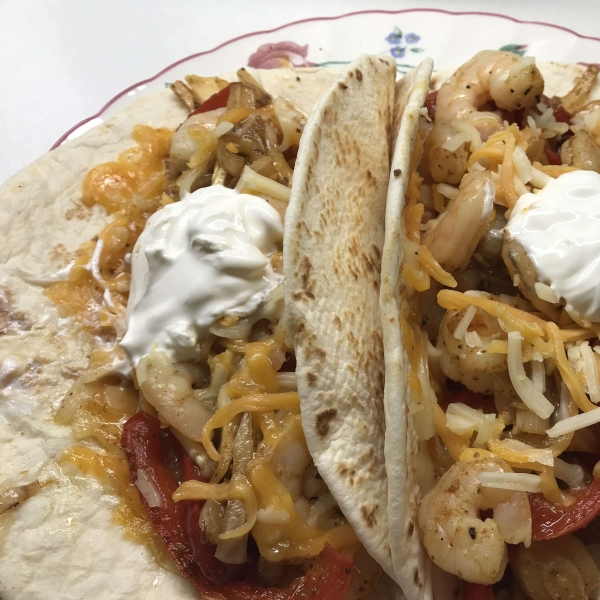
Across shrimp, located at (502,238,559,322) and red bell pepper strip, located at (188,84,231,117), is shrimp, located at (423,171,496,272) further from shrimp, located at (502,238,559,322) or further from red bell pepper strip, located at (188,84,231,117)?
red bell pepper strip, located at (188,84,231,117)

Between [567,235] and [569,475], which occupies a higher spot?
[567,235]


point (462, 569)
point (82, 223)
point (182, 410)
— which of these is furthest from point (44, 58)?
point (462, 569)

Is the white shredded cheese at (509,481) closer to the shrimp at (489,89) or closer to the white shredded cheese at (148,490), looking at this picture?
the white shredded cheese at (148,490)

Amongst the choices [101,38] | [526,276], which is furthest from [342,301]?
[101,38]

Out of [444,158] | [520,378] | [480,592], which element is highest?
[444,158]

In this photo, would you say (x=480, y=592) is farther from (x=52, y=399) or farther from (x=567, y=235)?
(x=52, y=399)

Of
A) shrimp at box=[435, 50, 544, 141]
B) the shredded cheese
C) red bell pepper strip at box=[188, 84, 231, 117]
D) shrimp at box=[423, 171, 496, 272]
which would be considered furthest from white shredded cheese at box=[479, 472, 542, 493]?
red bell pepper strip at box=[188, 84, 231, 117]

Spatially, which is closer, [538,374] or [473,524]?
[473,524]

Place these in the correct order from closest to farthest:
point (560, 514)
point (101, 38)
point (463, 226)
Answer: point (560, 514), point (463, 226), point (101, 38)
